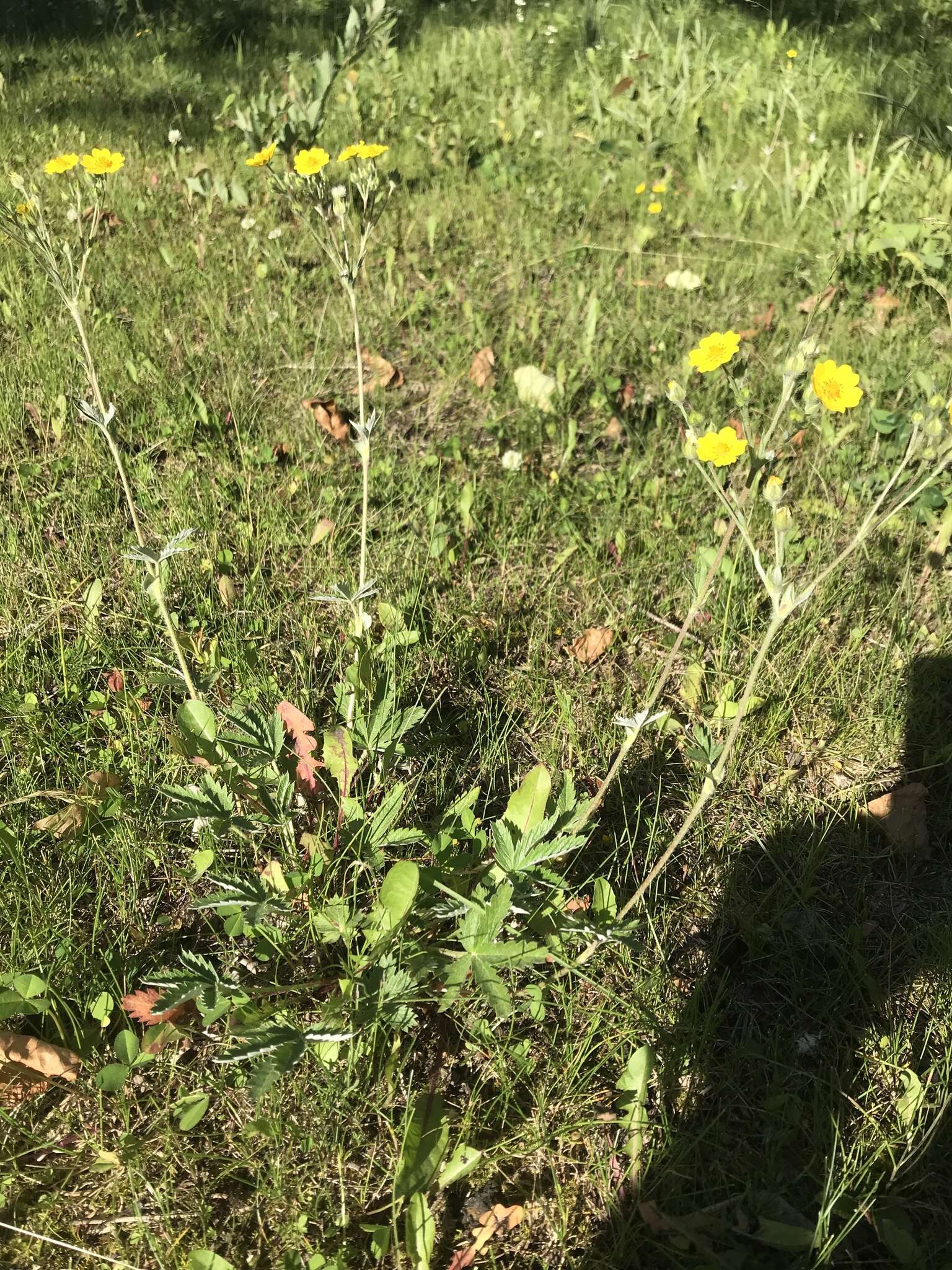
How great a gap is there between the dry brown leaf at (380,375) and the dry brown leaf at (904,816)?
1.90 meters

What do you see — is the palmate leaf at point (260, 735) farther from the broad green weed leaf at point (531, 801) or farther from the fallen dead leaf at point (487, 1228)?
the fallen dead leaf at point (487, 1228)

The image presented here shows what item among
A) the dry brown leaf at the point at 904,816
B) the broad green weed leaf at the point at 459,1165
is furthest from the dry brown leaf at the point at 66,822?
the dry brown leaf at the point at 904,816

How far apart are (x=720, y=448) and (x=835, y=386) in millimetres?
357

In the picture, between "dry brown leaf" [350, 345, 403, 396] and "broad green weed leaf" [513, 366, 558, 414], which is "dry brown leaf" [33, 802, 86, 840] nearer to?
"dry brown leaf" [350, 345, 403, 396]

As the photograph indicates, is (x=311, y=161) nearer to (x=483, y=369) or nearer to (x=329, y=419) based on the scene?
(x=329, y=419)

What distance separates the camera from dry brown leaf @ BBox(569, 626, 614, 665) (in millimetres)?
1984

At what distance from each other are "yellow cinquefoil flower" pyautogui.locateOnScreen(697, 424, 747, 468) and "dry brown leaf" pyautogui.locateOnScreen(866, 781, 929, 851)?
0.77 metres

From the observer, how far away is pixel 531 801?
1.44m

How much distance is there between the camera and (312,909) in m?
1.39

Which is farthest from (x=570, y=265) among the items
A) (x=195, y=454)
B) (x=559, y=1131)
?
(x=559, y=1131)

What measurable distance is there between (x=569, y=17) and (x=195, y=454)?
4.98 meters

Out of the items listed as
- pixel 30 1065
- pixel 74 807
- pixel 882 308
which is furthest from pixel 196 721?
pixel 882 308

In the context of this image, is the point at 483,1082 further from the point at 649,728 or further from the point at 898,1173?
the point at 649,728

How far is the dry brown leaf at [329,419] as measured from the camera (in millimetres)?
2502
